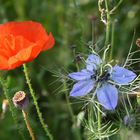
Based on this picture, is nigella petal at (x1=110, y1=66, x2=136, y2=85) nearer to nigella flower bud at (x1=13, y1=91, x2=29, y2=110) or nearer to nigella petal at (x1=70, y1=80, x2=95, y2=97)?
nigella petal at (x1=70, y1=80, x2=95, y2=97)

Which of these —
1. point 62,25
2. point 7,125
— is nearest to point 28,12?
point 62,25

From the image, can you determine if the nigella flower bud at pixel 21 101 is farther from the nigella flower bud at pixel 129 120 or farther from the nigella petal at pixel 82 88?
the nigella flower bud at pixel 129 120

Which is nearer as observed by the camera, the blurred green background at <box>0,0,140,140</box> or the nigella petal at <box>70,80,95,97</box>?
the nigella petal at <box>70,80,95,97</box>

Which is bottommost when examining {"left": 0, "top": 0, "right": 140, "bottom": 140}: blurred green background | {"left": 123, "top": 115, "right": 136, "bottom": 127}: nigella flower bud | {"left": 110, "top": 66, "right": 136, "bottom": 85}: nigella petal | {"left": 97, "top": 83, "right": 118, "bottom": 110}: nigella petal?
{"left": 0, "top": 0, "right": 140, "bottom": 140}: blurred green background

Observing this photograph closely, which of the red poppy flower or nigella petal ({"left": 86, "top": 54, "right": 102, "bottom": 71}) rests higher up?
the red poppy flower

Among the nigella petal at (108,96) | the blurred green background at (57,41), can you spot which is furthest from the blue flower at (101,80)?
the blurred green background at (57,41)

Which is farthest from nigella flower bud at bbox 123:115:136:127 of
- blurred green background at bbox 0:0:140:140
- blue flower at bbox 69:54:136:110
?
blurred green background at bbox 0:0:140:140

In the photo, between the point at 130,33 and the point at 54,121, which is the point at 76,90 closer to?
the point at 54,121

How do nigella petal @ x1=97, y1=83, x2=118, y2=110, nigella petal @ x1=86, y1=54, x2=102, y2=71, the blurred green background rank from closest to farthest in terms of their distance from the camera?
nigella petal @ x1=97, y1=83, x2=118, y2=110 < nigella petal @ x1=86, y1=54, x2=102, y2=71 < the blurred green background

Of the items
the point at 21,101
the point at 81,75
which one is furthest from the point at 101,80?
the point at 21,101
